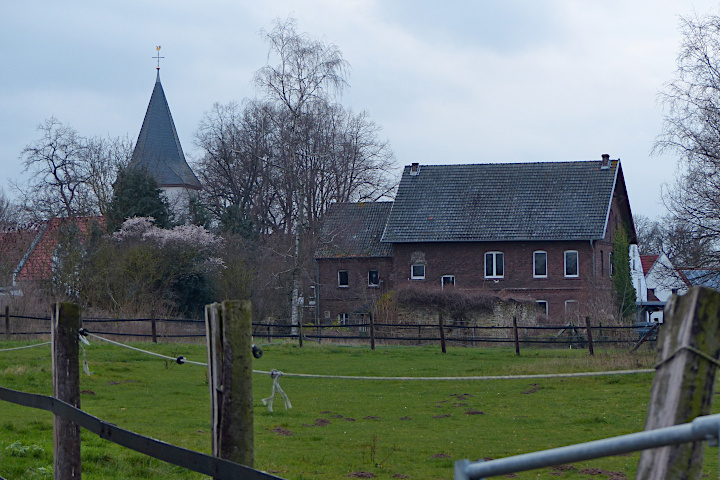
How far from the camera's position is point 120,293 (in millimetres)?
32938

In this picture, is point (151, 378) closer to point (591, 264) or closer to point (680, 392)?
point (680, 392)

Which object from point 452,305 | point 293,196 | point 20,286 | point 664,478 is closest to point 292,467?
point 664,478

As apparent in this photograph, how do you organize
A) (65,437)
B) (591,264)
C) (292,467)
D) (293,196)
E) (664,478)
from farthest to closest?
(293,196), (591,264), (292,467), (65,437), (664,478)

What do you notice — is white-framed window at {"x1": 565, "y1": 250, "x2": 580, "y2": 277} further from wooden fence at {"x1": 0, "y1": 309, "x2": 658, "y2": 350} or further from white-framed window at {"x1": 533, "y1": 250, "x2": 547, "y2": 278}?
wooden fence at {"x1": 0, "y1": 309, "x2": 658, "y2": 350}

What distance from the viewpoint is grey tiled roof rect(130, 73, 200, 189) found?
64.1 meters

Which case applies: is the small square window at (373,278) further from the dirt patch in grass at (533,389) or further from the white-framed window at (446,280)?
the dirt patch in grass at (533,389)

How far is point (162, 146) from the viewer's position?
65.2m

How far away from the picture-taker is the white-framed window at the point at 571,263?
43875 mm

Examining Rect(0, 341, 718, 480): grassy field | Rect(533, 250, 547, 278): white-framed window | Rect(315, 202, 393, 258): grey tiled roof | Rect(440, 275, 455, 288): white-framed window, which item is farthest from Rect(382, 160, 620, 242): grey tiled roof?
Rect(0, 341, 718, 480): grassy field

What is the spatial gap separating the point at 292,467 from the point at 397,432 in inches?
130

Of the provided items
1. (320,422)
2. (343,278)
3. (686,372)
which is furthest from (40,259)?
(686,372)

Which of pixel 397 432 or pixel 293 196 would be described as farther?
pixel 293 196

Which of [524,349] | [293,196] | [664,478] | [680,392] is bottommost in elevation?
[524,349]

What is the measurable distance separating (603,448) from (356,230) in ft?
161
